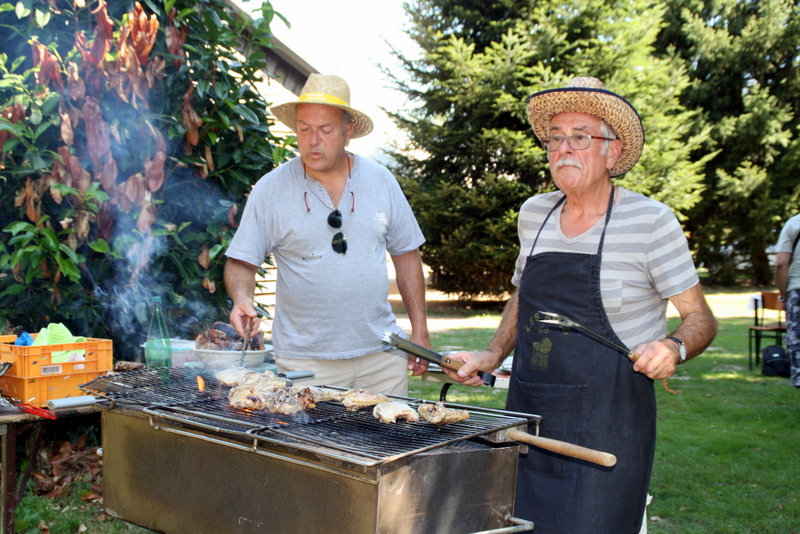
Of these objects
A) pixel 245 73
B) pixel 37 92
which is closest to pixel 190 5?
pixel 245 73

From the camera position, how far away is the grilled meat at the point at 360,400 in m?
2.43

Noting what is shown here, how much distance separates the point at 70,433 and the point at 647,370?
12.9ft

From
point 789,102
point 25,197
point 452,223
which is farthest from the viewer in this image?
point 789,102

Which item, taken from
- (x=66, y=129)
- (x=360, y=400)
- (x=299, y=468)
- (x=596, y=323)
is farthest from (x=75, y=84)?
(x=596, y=323)

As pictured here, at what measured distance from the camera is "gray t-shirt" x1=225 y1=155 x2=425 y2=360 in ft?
10.2

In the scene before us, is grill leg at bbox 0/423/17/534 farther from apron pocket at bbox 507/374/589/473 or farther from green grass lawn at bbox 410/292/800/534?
green grass lawn at bbox 410/292/800/534

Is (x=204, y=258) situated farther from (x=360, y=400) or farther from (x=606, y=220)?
(x=606, y=220)

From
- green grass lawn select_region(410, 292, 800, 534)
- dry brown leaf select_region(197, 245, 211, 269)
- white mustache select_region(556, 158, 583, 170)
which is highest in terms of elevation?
white mustache select_region(556, 158, 583, 170)

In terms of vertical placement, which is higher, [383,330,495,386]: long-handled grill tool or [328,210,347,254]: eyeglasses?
[328,210,347,254]: eyeglasses

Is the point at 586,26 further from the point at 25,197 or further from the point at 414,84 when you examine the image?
the point at 25,197

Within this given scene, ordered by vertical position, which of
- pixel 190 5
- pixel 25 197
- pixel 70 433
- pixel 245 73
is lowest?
pixel 70 433

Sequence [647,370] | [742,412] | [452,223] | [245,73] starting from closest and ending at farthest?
[647,370]
[245,73]
[742,412]
[452,223]

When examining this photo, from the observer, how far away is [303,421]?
2260 millimetres

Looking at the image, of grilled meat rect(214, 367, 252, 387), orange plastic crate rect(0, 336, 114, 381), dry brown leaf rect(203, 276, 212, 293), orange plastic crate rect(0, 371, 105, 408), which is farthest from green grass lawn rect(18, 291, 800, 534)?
grilled meat rect(214, 367, 252, 387)
